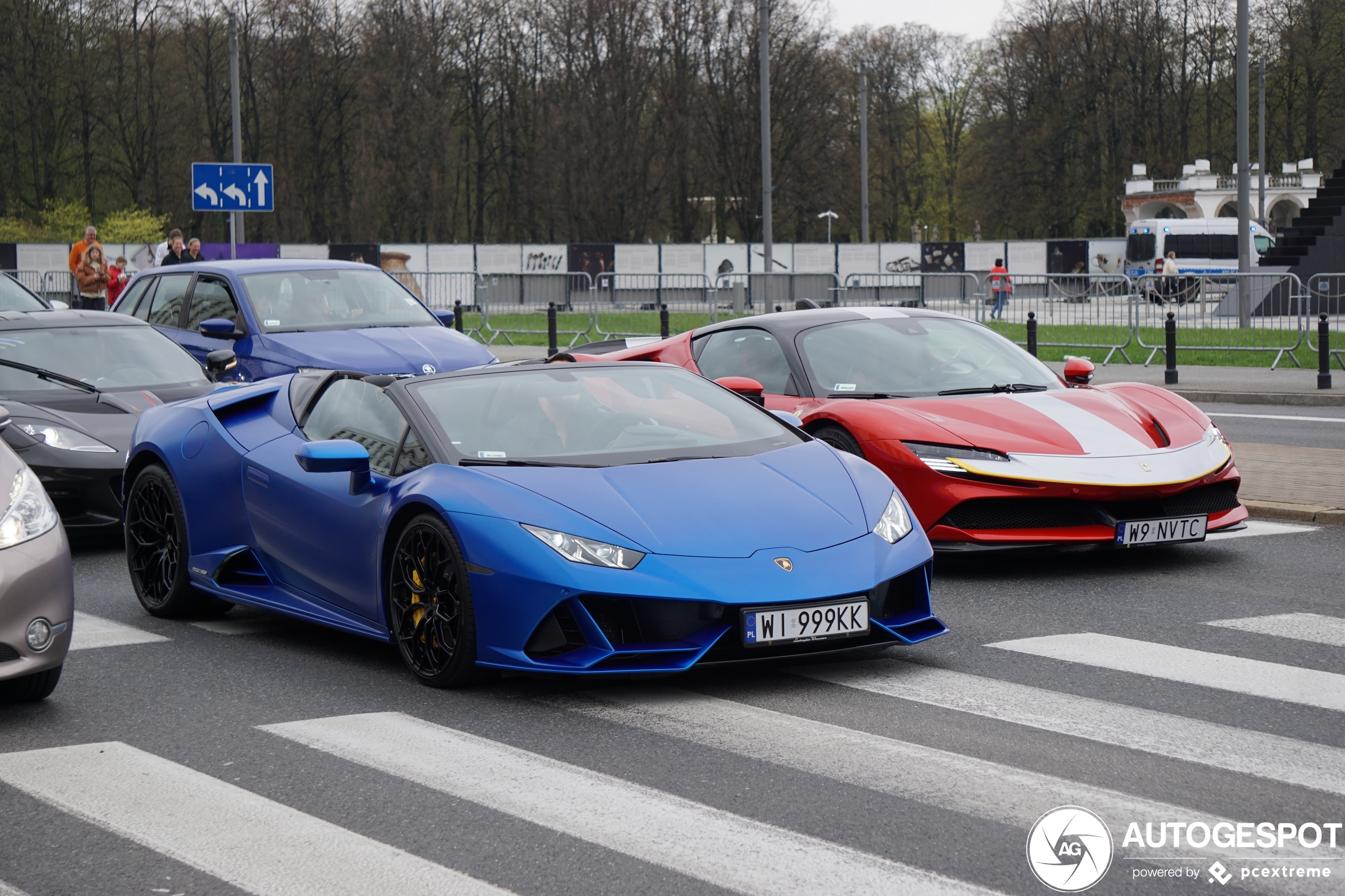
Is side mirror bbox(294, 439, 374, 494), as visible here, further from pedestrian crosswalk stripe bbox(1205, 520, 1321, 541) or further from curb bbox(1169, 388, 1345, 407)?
curb bbox(1169, 388, 1345, 407)

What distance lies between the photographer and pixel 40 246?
4025 cm

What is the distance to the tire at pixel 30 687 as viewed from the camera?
580 cm

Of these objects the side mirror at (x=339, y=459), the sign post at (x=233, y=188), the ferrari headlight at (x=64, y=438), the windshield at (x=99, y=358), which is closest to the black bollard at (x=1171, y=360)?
the windshield at (x=99, y=358)

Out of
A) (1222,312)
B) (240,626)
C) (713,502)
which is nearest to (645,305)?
(1222,312)

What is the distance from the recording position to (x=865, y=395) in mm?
9109

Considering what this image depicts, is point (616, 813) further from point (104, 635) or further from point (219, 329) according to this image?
point (219, 329)

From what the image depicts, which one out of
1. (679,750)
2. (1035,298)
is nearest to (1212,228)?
(1035,298)

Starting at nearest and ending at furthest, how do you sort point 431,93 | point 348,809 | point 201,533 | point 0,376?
point 348,809, point 201,533, point 0,376, point 431,93

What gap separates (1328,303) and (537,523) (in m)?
18.1

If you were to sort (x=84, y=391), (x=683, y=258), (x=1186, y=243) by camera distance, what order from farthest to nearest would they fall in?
(x=1186, y=243), (x=683, y=258), (x=84, y=391)

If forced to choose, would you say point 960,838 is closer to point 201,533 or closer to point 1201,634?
point 1201,634

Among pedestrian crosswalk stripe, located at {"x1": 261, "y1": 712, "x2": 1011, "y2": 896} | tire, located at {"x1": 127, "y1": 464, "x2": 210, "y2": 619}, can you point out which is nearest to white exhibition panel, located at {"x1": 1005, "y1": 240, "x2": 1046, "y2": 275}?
tire, located at {"x1": 127, "y1": 464, "x2": 210, "y2": 619}

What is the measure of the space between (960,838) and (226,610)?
460cm

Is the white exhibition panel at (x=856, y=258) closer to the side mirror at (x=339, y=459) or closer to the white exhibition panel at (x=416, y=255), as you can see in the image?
the white exhibition panel at (x=416, y=255)
